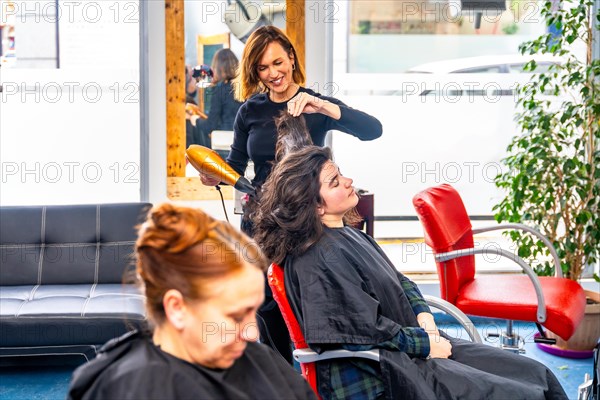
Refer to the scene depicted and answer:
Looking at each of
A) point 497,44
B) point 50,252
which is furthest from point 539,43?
point 50,252


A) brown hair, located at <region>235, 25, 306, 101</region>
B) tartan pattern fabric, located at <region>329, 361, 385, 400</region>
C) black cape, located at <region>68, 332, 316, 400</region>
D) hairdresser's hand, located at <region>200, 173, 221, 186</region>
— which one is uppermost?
brown hair, located at <region>235, 25, 306, 101</region>

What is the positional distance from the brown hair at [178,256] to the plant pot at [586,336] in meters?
3.00

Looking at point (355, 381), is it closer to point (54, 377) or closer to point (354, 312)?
point (354, 312)

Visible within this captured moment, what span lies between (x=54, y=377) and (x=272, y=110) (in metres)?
1.75

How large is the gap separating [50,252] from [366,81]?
206 centimetres

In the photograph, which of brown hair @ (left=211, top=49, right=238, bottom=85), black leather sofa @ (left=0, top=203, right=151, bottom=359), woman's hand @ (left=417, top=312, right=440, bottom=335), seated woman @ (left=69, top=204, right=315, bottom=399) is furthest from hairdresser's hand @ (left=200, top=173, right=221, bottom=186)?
brown hair @ (left=211, top=49, right=238, bottom=85)

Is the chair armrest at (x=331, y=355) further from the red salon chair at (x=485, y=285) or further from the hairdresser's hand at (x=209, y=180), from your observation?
the red salon chair at (x=485, y=285)

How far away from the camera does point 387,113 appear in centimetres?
468

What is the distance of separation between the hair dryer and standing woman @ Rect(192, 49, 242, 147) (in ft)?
5.28

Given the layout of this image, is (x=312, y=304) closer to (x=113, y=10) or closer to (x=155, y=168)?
(x=155, y=168)

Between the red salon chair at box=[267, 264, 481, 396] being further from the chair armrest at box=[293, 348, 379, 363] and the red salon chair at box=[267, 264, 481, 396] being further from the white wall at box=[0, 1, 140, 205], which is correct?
the white wall at box=[0, 1, 140, 205]

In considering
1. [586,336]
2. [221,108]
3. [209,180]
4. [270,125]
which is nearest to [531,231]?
[586,336]

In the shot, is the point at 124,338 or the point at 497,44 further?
the point at 497,44

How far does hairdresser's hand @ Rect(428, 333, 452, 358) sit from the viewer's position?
2.37m
